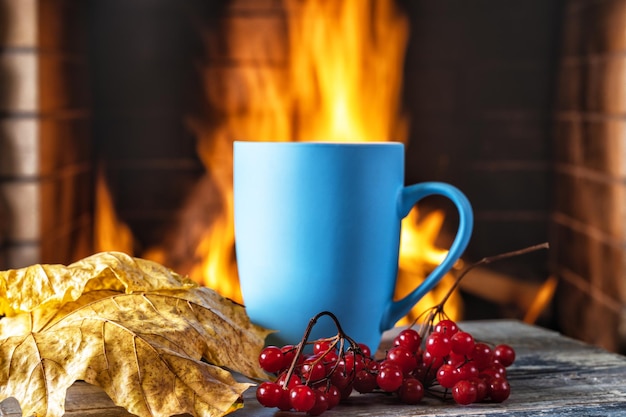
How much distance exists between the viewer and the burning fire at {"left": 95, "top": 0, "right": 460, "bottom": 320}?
4.95ft

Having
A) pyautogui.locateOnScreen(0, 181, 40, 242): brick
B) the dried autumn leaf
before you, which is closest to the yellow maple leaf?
the dried autumn leaf

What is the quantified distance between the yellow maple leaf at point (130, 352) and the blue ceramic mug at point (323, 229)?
59 mm

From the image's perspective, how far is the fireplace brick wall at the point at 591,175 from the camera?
1319mm

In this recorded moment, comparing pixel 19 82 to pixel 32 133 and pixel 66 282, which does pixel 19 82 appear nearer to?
pixel 32 133

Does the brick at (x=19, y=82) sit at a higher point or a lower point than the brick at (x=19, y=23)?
lower

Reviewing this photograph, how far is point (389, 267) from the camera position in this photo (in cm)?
65

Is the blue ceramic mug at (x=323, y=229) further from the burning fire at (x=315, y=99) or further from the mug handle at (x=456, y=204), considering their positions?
the burning fire at (x=315, y=99)

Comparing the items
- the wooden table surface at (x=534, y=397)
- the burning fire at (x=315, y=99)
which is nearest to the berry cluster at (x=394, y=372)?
the wooden table surface at (x=534, y=397)

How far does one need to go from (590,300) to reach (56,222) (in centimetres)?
91

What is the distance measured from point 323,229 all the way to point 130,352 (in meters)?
0.18

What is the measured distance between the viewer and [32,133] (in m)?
1.27

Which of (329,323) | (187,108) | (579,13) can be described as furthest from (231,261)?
(329,323)

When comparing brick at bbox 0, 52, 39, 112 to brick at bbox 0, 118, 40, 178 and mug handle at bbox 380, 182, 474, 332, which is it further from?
mug handle at bbox 380, 182, 474, 332

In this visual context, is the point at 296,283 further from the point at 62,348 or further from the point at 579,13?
the point at 579,13
